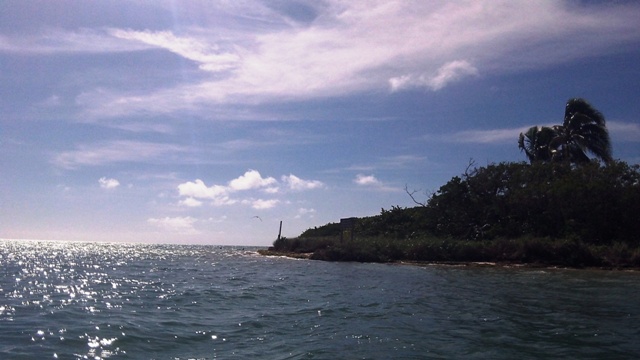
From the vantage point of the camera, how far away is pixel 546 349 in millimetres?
9531

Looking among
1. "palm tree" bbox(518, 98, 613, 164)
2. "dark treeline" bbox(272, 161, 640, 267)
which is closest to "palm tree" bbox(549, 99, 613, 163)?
"palm tree" bbox(518, 98, 613, 164)

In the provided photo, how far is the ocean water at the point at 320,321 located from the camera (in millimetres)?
9438

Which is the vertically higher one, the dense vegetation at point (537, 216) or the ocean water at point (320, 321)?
the dense vegetation at point (537, 216)

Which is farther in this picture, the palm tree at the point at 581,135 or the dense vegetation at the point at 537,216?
the palm tree at the point at 581,135

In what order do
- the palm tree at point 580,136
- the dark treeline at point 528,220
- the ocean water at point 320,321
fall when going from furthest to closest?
the palm tree at point 580,136 < the dark treeline at point 528,220 < the ocean water at point 320,321

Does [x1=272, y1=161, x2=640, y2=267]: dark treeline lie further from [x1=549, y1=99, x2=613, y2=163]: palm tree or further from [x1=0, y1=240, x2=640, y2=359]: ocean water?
[x1=0, y1=240, x2=640, y2=359]: ocean water

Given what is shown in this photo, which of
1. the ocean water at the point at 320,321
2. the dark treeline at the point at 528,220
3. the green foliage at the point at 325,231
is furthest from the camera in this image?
the green foliage at the point at 325,231

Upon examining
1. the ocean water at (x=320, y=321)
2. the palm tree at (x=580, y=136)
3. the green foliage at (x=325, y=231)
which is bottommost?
the ocean water at (x=320, y=321)

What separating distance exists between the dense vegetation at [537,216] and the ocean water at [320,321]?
13.0 m

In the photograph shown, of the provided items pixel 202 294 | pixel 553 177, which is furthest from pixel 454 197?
pixel 202 294

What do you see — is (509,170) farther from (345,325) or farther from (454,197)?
(345,325)

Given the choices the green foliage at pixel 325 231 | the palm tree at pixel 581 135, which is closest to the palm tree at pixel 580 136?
the palm tree at pixel 581 135

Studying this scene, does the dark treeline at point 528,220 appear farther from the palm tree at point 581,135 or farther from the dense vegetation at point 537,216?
the palm tree at point 581,135

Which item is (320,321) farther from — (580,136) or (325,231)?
(325,231)
